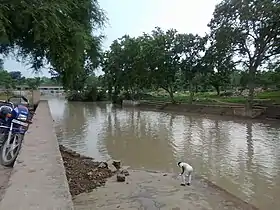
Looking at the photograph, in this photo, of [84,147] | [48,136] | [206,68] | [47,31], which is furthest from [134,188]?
[206,68]

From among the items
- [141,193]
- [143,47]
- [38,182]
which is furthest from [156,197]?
[143,47]

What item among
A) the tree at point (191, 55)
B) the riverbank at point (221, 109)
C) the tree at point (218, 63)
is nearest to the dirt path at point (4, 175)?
the riverbank at point (221, 109)

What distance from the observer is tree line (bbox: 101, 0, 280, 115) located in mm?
22516

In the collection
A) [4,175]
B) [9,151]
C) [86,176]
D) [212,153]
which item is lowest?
[212,153]

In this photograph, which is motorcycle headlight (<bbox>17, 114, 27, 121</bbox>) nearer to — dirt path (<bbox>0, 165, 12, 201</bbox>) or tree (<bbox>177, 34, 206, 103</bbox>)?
dirt path (<bbox>0, 165, 12, 201</bbox>)

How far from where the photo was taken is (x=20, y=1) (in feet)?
17.5

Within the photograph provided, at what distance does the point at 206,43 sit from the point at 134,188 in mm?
22554

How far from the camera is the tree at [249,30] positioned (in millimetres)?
21828

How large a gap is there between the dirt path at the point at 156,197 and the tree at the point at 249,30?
1775 centimetres

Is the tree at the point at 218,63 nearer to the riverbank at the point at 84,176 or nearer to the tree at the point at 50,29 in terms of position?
the tree at the point at 50,29

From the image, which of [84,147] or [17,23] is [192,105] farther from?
[17,23]

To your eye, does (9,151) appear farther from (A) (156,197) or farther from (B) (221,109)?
(B) (221,109)

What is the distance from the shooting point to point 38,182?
306cm

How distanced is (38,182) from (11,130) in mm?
2634
